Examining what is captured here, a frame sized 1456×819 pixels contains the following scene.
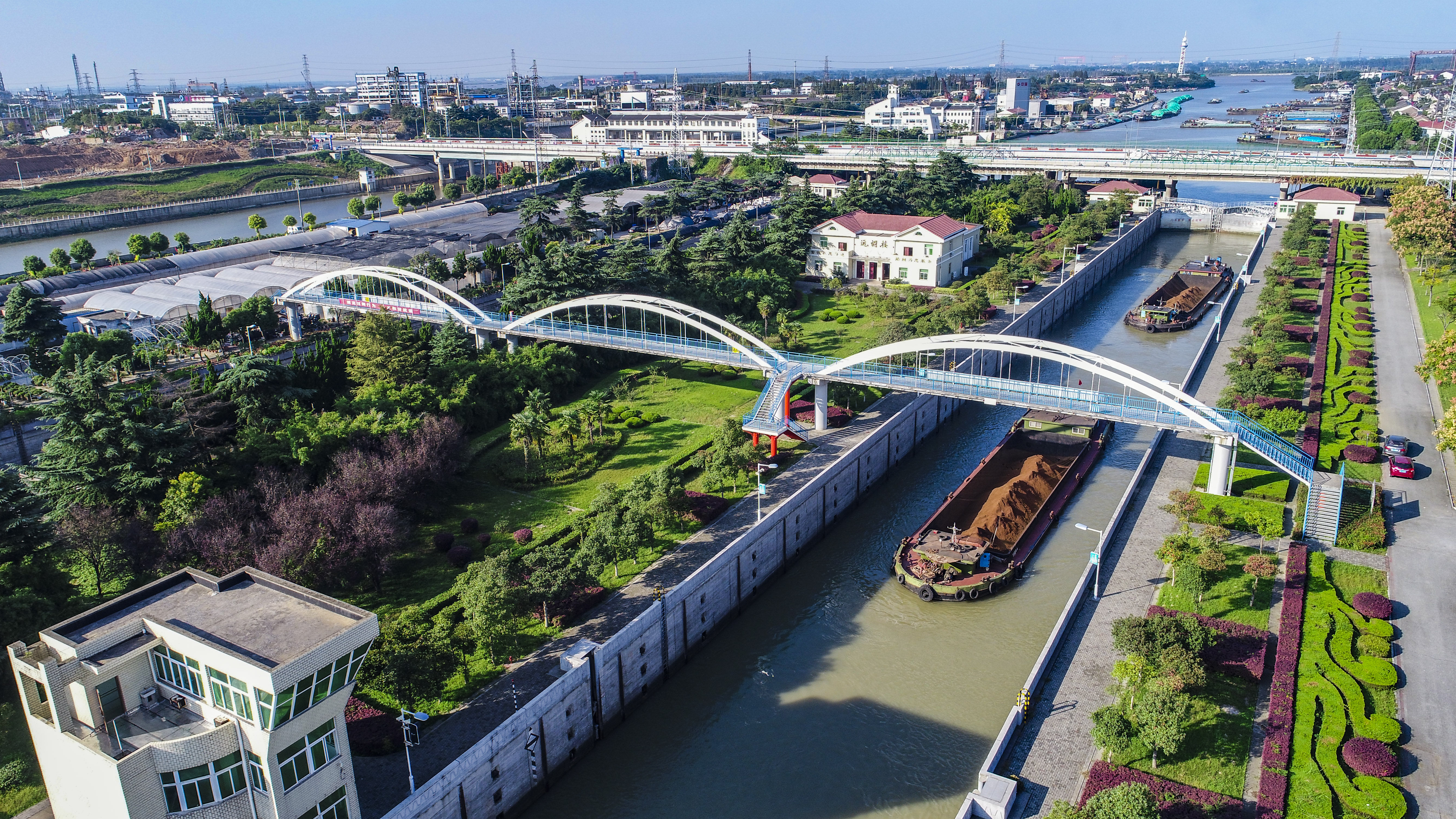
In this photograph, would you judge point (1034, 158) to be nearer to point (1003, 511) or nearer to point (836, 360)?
point (836, 360)

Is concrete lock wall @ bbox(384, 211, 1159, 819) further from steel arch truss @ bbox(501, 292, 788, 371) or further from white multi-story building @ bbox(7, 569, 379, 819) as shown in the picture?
steel arch truss @ bbox(501, 292, 788, 371)

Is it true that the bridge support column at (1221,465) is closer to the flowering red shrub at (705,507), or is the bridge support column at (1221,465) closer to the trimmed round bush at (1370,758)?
the trimmed round bush at (1370,758)

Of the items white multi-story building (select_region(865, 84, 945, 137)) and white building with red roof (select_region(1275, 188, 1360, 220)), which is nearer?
white building with red roof (select_region(1275, 188, 1360, 220))

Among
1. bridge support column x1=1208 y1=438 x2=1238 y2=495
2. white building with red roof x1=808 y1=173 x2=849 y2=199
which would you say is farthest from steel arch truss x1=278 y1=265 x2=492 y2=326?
white building with red roof x1=808 y1=173 x2=849 y2=199

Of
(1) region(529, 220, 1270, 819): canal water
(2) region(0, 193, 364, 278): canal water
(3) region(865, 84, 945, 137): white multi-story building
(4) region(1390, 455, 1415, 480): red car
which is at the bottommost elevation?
(1) region(529, 220, 1270, 819): canal water

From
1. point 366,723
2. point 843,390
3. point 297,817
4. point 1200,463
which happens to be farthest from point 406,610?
point 1200,463

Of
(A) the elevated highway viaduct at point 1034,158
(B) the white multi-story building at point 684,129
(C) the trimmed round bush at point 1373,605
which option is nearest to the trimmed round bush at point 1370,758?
(C) the trimmed round bush at point 1373,605

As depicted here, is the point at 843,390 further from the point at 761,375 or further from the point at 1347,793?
the point at 1347,793
